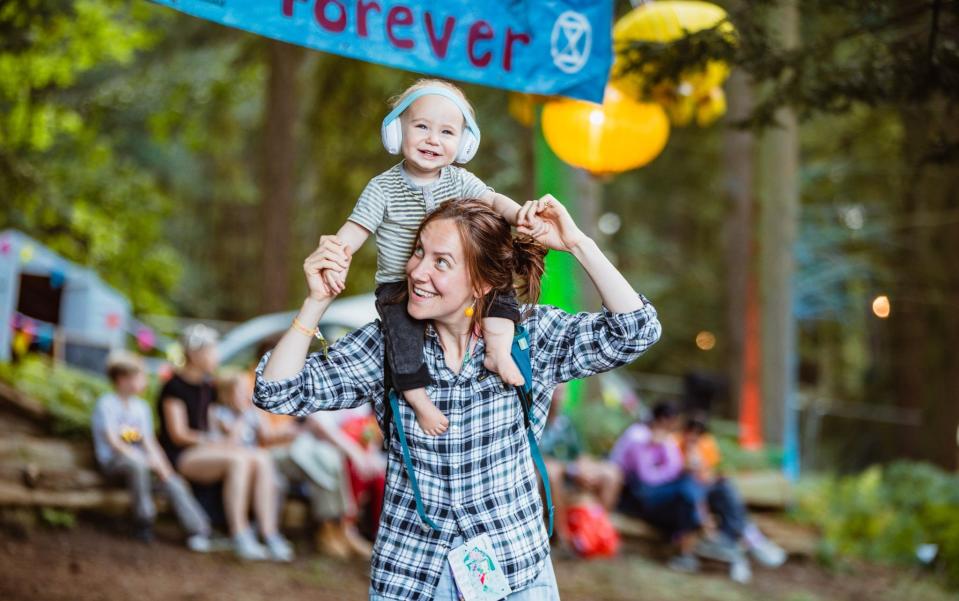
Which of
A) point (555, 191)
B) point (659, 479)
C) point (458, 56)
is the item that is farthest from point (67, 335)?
point (458, 56)

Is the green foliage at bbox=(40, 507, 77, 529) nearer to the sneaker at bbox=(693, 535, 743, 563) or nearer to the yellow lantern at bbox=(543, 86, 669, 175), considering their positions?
the yellow lantern at bbox=(543, 86, 669, 175)

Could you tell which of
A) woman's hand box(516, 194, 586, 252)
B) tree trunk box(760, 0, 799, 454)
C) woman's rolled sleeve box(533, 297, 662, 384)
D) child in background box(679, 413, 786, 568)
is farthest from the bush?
tree trunk box(760, 0, 799, 454)

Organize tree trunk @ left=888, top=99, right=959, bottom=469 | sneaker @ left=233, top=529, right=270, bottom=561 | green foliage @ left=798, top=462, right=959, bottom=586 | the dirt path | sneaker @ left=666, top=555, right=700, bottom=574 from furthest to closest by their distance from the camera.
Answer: tree trunk @ left=888, top=99, right=959, bottom=469
green foliage @ left=798, top=462, right=959, bottom=586
sneaker @ left=666, top=555, right=700, bottom=574
sneaker @ left=233, top=529, right=270, bottom=561
the dirt path

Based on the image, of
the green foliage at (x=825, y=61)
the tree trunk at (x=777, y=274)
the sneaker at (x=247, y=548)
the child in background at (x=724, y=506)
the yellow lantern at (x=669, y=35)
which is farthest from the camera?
the tree trunk at (x=777, y=274)

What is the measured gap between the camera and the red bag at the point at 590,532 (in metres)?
7.42

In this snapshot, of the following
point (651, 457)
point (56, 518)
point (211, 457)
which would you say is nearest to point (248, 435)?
point (211, 457)

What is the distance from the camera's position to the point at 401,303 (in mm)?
2469

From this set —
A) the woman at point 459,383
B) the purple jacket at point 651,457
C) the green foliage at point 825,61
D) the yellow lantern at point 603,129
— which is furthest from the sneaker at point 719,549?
the woman at point 459,383

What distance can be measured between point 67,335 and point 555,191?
6611 mm

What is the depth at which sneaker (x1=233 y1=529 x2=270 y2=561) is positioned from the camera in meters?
6.40

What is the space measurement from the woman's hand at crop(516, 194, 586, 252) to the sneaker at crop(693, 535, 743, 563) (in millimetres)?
5902

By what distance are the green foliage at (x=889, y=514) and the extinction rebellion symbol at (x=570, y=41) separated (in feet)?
19.3

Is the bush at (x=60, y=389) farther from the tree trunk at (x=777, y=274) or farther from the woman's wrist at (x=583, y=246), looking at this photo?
the tree trunk at (x=777, y=274)

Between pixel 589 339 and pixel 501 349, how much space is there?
23 centimetres
